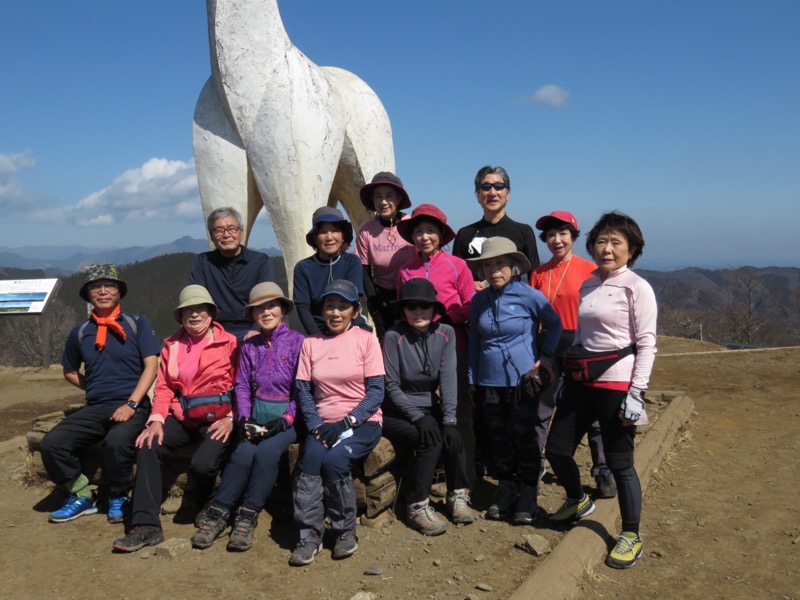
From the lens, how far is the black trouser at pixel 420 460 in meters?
3.29

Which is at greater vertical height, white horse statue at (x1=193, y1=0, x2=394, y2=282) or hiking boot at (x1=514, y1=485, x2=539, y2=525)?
white horse statue at (x1=193, y1=0, x2=394, y2=282)

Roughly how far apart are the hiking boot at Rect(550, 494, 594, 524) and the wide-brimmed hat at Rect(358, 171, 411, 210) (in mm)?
1970

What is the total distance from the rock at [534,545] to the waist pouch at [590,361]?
0.78m

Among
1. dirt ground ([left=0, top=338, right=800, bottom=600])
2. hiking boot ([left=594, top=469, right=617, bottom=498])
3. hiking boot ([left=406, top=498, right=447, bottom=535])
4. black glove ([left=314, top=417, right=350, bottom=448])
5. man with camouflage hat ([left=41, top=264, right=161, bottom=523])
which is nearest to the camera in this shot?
dirt ground ([left=0, top=338, right=800, bottom=600])

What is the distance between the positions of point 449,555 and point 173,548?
1290 millimetres

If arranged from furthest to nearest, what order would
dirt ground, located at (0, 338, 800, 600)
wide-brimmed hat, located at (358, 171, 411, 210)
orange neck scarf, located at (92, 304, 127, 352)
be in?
wide-brimmed hat, located at (358, 171, 411, 210) < orange neck scarf, located at (92, 304, 127, 352) < dirt ground, located at (0, 338, 800, 600)

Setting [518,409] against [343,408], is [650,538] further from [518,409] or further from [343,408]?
[343,408]

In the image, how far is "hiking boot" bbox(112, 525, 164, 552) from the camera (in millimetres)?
3070

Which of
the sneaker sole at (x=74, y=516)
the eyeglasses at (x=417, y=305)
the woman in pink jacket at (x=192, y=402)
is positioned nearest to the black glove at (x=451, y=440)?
the eyeglasses at (x=417, y=305)

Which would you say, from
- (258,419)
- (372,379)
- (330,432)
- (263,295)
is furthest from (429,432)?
(263,295)

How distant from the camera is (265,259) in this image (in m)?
3.95

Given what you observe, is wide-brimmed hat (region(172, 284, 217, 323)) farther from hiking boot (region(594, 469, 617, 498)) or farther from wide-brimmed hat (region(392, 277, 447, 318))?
hiking boot (region(594, 469, 617, 498))

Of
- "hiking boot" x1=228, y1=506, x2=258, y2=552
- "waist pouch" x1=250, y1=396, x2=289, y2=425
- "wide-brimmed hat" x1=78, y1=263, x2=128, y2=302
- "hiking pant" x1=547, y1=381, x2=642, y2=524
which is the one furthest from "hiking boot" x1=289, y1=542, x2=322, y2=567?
"wide-brimmed hat" x1=78, y1=263, x2=128, y2=302

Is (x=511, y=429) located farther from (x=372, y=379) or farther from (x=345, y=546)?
(x=345, y=546)
